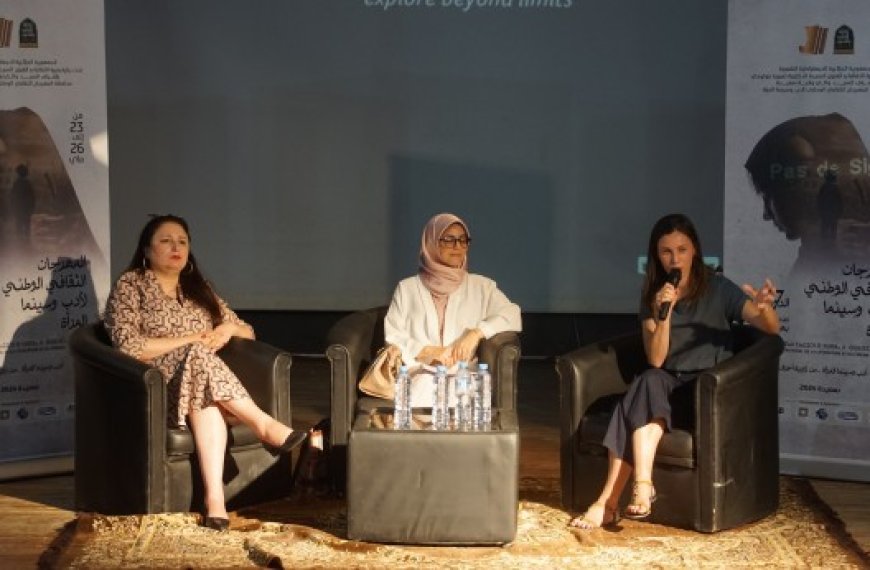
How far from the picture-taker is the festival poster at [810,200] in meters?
7.05

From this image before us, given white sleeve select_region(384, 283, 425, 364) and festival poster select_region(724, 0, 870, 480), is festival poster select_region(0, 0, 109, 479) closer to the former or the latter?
white sleeve select_region(384, 283, 425, 364)

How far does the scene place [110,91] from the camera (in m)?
10.8

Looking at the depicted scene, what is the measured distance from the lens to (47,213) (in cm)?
732

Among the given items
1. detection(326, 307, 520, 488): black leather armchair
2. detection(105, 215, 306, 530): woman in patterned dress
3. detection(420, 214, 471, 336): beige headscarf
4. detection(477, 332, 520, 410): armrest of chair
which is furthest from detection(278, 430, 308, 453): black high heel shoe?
detection(420, 214, 471, 336): beige headscarf

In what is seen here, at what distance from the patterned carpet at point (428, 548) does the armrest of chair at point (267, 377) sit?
429 mm

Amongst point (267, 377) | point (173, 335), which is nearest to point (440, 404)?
point (267, 377)

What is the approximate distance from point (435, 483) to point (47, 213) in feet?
8.22

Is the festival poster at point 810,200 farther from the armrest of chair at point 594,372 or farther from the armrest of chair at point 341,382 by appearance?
the armrest of chair at point 341,382

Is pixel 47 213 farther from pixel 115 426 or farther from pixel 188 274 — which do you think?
pixel 115 426

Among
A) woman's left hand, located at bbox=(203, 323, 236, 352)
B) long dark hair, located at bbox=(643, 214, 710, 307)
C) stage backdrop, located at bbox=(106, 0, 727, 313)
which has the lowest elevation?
woman's left hand, located at bbox=(203, 323, 236, 352)

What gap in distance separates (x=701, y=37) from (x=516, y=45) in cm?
119

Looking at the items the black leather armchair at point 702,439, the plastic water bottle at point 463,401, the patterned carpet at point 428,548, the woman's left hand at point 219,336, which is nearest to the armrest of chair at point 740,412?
the black leather armchair at point 702,439

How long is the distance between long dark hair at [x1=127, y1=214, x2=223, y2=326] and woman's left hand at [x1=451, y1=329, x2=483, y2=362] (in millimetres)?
1003

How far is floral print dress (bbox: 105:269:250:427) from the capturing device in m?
6.30
